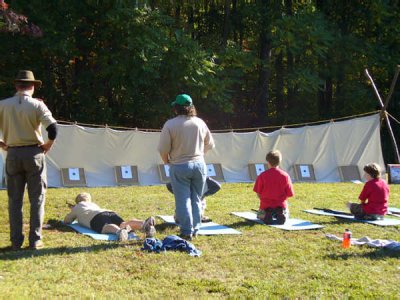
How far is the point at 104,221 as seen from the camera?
21.4 ft

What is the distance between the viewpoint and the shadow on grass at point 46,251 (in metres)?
5.16

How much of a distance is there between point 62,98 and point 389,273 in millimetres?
16611

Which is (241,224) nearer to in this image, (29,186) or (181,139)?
(181,139)

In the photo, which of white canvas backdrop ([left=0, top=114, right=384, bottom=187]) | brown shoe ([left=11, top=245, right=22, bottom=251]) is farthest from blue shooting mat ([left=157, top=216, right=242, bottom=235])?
white canvas backdrop ([left=0, top=114, right=384, bottom=187])

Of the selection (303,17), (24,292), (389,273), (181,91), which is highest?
(303,17)

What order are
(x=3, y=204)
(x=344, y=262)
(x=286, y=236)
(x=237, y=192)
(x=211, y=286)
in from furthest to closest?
(x=237, y=192)
(x=3, y=204)
(x=286, y=236)
(x=344, y=262)
(x=211, y=286)

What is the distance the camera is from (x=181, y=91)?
19000 millimetres

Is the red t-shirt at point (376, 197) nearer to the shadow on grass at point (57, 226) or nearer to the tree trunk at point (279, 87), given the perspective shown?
the shadow on grass at point (57, 226)

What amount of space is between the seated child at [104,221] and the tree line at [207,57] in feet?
35.5

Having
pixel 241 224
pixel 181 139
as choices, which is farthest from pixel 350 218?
pixel 181 139

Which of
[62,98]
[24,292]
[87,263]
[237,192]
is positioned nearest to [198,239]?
[87,263]

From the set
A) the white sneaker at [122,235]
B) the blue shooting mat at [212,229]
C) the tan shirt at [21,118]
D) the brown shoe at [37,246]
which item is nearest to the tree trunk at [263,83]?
the blue shooting mat at [212,229]

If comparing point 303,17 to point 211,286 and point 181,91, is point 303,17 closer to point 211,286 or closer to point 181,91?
point 181,91

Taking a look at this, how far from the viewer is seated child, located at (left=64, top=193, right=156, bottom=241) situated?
6.07 metres
